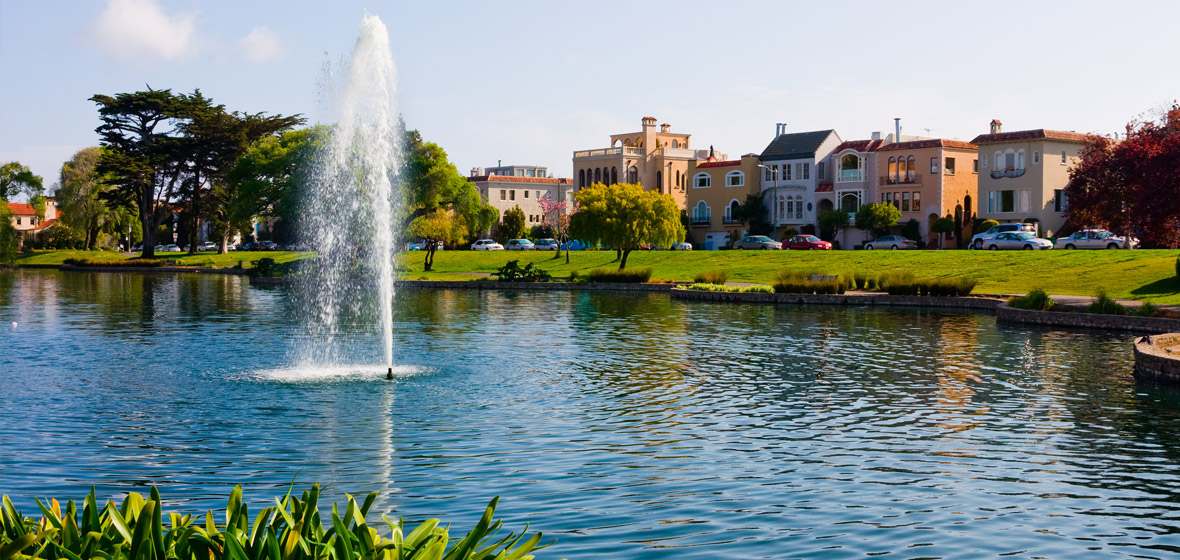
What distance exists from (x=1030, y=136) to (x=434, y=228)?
47.7 meters

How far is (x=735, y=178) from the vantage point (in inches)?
4291

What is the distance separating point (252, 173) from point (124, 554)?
7949 cm

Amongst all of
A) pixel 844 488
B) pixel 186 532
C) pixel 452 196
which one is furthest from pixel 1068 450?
pixel 452 196

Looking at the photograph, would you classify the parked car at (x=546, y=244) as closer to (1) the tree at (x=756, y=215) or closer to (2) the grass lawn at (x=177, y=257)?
(1) the tree at (x=756, y=215)

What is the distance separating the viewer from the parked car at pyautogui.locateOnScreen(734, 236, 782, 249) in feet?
287

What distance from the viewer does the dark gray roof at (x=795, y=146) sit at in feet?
337

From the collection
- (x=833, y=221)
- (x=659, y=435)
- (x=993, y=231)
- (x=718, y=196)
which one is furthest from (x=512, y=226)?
(x=659, y=435)

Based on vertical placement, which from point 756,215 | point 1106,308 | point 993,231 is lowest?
point 1106,308

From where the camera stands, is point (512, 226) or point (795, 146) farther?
point (512, 226)

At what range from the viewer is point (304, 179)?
76.2 m

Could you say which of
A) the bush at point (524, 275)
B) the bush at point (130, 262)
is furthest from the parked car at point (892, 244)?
the bush at point (130, 262)

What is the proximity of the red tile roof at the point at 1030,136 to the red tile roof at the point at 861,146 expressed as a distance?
9.42 metres

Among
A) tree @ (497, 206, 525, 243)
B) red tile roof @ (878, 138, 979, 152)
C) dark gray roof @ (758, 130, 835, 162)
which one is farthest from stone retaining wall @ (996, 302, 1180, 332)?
tree @ (497, 206, 525, 243)

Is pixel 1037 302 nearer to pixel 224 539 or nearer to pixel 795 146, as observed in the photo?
pixel 224 539
